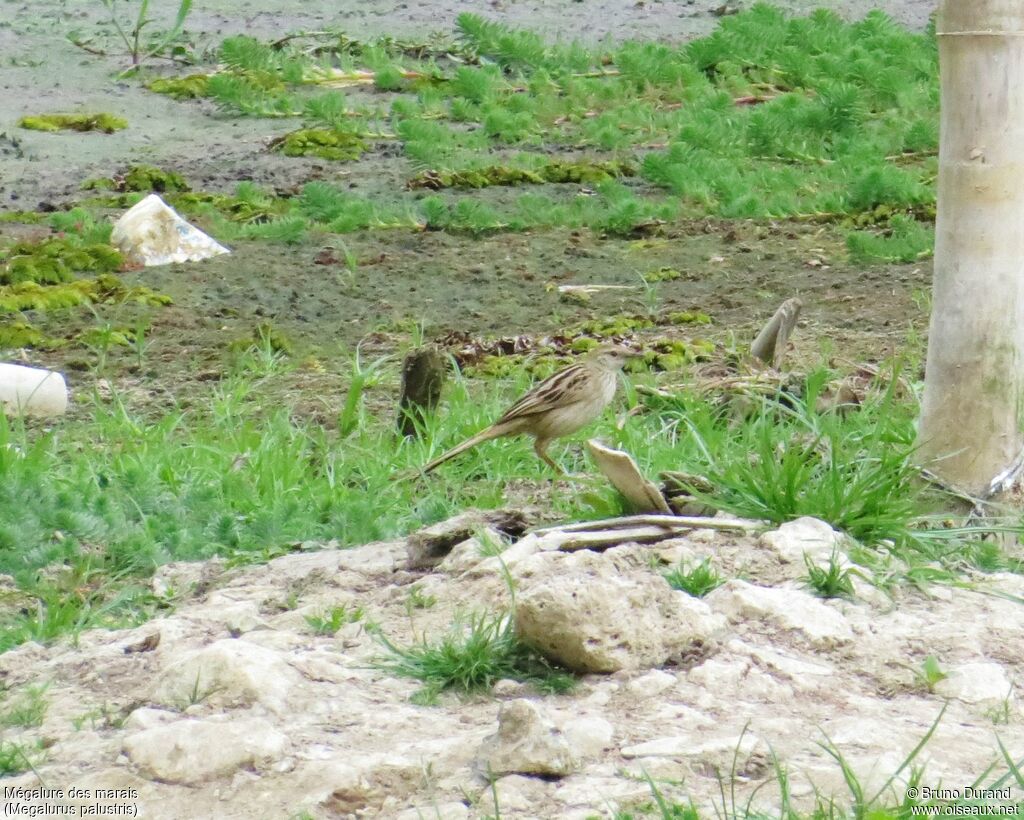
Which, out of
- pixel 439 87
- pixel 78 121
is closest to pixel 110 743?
pixel 78 121

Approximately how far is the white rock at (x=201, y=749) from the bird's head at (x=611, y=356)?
3.02 m

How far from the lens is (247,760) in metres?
3.60

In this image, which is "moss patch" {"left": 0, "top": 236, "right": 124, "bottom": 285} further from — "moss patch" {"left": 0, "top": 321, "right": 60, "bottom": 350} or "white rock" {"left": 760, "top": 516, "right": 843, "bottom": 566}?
"white rock" {"left": 760, "top": 516, "right": 843, "bottom": 566}

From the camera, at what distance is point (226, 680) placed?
12.8ft

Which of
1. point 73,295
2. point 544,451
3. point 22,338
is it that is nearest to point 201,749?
point 544,451

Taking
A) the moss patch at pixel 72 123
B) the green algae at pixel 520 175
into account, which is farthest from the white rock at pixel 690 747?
the moss patch at pixel 72 123

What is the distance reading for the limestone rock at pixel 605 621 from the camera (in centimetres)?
402

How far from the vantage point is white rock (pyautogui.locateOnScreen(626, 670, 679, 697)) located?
3.95m

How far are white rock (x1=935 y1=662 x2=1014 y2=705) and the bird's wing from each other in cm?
235

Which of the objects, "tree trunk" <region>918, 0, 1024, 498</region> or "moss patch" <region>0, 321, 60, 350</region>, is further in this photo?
"moss patch" <region>0, 321, 60, 350</region>

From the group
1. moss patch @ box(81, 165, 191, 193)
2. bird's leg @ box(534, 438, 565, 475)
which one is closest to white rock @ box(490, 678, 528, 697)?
bird's leg @ box(534, 438, 565, 475)

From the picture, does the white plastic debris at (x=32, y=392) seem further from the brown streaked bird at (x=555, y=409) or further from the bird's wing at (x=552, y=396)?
the bird's wing at (x=552, y=396)

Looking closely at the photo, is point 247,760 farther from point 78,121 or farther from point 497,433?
point 78,121

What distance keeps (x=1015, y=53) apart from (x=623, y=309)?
4.84m
